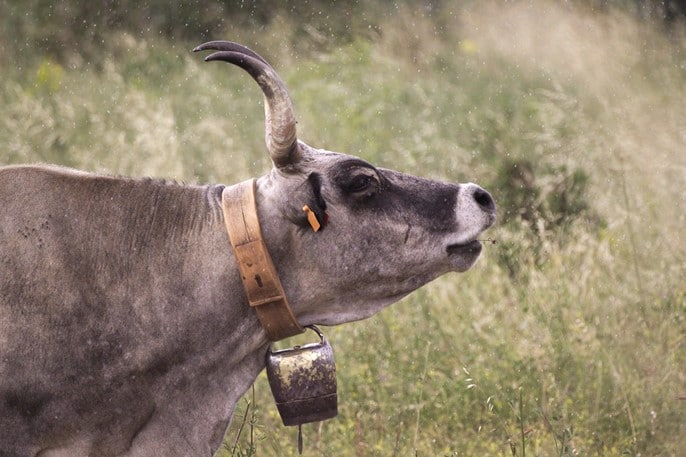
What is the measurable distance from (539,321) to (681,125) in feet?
10.3

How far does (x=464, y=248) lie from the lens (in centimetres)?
429

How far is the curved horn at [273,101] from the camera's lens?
4020 mm

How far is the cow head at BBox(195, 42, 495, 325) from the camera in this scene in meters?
4.18

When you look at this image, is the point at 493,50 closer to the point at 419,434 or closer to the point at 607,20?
the point at 607,20

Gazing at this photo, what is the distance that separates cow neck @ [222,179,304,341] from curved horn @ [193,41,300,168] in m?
0.21

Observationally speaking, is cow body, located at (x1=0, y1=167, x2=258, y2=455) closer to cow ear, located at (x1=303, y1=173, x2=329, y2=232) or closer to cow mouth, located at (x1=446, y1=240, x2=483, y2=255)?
cow ear, located at (x1=303, y1=173, x2=329, y2=232)

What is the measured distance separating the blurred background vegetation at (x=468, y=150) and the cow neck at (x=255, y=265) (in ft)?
3.61

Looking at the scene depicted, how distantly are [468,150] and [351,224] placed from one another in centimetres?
550

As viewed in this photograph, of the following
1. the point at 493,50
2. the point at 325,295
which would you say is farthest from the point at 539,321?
the point at 493,50

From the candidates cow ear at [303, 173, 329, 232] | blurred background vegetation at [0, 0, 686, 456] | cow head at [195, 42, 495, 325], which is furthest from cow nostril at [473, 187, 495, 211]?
blurred background vegetation at [0, 0, 686, 456]

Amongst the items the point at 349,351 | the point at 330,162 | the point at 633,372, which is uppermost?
the point at 330,162

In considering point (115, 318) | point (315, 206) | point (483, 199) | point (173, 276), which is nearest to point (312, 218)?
point (315, 206)

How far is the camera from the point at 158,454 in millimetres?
4238

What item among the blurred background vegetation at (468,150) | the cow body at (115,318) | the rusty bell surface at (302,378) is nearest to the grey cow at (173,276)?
the cow body at (115,318)
